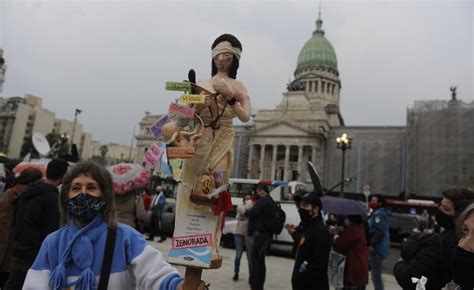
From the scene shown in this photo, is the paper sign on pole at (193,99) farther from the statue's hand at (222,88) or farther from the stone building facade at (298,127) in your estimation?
the stone building facade at (298,127)

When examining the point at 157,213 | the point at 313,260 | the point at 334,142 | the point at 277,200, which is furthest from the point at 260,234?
the point at 334,142

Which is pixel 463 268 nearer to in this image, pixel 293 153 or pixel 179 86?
pixel 179 86

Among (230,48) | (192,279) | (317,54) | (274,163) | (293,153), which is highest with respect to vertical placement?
(317,54)

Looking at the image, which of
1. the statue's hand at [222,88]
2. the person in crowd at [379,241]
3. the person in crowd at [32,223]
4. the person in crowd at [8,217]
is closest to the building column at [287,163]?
the person in crowd at [379,241]

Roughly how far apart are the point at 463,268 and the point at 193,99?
152 centimetres

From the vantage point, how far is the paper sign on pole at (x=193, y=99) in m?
1.75

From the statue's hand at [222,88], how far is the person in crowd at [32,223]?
7.64 feet

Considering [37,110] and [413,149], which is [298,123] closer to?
[413,149]

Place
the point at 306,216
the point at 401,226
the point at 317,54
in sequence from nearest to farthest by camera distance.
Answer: the point at 306,216
the point at 401,226
the point at 317,54

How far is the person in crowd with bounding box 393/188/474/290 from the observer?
7.72ft

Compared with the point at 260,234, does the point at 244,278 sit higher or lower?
lower

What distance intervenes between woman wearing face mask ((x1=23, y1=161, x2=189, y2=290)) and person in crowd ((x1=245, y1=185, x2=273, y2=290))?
4.30 meters

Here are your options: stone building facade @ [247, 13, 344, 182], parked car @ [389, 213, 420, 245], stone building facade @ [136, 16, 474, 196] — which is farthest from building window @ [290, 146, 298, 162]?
parked car @ [389, 213, 420, 245]

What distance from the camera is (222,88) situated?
6.28ft
